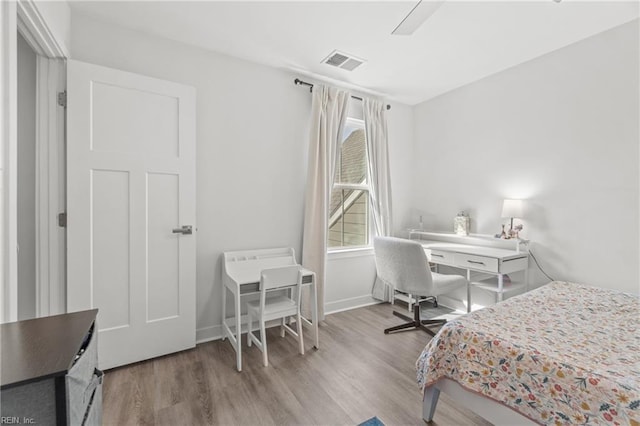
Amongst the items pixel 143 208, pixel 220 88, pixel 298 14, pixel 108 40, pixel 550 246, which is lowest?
pixel 550 246

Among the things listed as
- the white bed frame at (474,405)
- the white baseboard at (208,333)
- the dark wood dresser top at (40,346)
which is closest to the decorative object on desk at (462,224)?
the white bed frame at (474,405)

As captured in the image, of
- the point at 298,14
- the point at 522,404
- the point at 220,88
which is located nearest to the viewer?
the point at 522,404

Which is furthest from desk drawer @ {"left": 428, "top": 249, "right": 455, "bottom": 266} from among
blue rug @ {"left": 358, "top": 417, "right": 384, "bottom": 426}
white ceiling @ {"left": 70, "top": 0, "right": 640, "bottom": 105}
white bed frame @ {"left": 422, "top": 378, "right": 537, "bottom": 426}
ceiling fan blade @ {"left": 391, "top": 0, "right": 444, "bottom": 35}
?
ceiling fan blade @ {"left": 391, "top": 0, "right": 444, "bottom": 35}

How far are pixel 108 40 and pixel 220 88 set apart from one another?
86 centimetres

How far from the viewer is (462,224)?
3.32 metres

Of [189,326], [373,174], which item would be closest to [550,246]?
[373,174]

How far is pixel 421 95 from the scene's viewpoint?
3695 mm

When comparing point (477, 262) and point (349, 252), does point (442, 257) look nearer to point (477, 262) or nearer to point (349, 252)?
point (477, 262)

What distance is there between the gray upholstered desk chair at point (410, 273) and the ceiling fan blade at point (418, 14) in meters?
1.62

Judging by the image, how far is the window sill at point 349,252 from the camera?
10.9 feet

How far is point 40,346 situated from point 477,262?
296cm

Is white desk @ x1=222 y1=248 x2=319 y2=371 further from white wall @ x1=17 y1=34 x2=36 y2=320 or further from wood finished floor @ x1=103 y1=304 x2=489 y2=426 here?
white wall @ x1=17 y1=34 x2=36 y2=320

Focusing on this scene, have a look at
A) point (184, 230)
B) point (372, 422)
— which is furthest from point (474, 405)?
point (184, 230)

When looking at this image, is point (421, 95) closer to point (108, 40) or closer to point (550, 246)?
point (550, 246)
